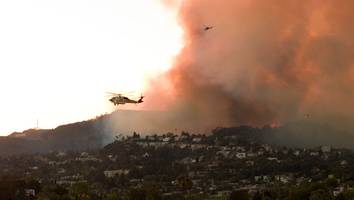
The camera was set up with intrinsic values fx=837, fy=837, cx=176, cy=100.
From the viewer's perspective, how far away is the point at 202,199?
635 ft

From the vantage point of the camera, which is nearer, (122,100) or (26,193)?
(122,100)

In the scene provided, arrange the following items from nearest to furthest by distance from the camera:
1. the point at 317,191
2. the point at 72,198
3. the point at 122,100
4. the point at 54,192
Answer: the point at 122,100
the point at 72,198
the point at 54,192
the point at 317,191

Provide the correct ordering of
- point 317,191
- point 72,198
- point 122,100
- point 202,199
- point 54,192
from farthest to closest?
point 202,199 < point 317,191 < point 54,192 < point 72,198 < point 122,100

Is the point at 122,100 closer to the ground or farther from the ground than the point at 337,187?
farther from the ground

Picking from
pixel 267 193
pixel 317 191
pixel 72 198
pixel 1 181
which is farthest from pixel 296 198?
pixel 1 181

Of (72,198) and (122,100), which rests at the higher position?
(122,100)

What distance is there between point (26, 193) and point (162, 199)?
2859 cm

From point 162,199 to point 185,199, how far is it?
1189cm

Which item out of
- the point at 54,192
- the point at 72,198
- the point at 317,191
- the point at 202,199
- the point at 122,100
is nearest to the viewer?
the point at 122,100

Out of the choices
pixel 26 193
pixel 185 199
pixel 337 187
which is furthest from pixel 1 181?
pixel 337 187

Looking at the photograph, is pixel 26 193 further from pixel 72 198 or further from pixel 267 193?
pixel 267 193

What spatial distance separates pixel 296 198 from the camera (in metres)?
168

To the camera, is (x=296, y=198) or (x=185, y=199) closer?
(x=296, y=198)

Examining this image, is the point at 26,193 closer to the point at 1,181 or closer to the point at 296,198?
the point at 1,181
